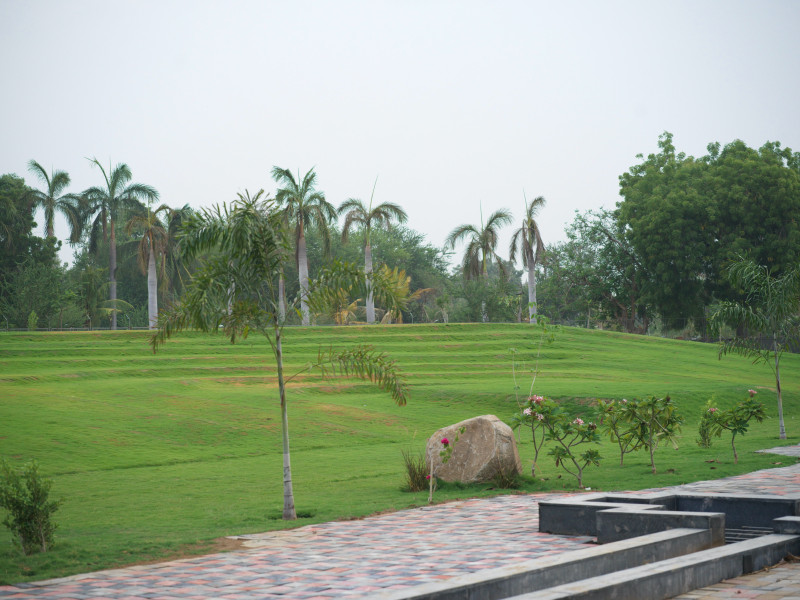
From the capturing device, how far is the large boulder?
1408 centimetres

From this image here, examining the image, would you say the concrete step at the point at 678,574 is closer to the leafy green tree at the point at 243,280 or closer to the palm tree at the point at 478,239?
the leafy green tree at the point at 243,280

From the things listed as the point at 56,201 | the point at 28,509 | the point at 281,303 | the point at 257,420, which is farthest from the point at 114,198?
the point at 28,509

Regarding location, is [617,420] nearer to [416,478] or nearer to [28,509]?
[416,478]

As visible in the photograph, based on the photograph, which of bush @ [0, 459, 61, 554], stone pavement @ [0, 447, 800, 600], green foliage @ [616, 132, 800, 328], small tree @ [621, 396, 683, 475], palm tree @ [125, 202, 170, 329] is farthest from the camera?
green foliage @ [616, 132, 800, 328]

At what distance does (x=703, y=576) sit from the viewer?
6.88 m

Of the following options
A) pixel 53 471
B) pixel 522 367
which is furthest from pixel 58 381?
pixel 522 367

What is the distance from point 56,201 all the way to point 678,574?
177 ft

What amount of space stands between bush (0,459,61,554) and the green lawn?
0.68 ft

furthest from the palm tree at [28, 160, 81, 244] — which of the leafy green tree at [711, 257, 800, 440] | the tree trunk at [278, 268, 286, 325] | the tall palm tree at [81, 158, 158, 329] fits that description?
the leafy green tree at [711, 257, 800, 440]

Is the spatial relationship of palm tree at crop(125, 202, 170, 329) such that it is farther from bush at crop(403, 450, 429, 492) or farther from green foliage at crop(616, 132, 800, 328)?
bush at crop(403, 450, 429, 492)

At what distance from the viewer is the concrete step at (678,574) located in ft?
19.2

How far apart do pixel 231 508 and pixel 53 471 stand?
21.1 ft

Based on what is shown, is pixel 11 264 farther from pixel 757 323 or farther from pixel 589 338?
pixel 757 323

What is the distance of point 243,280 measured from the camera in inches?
471
